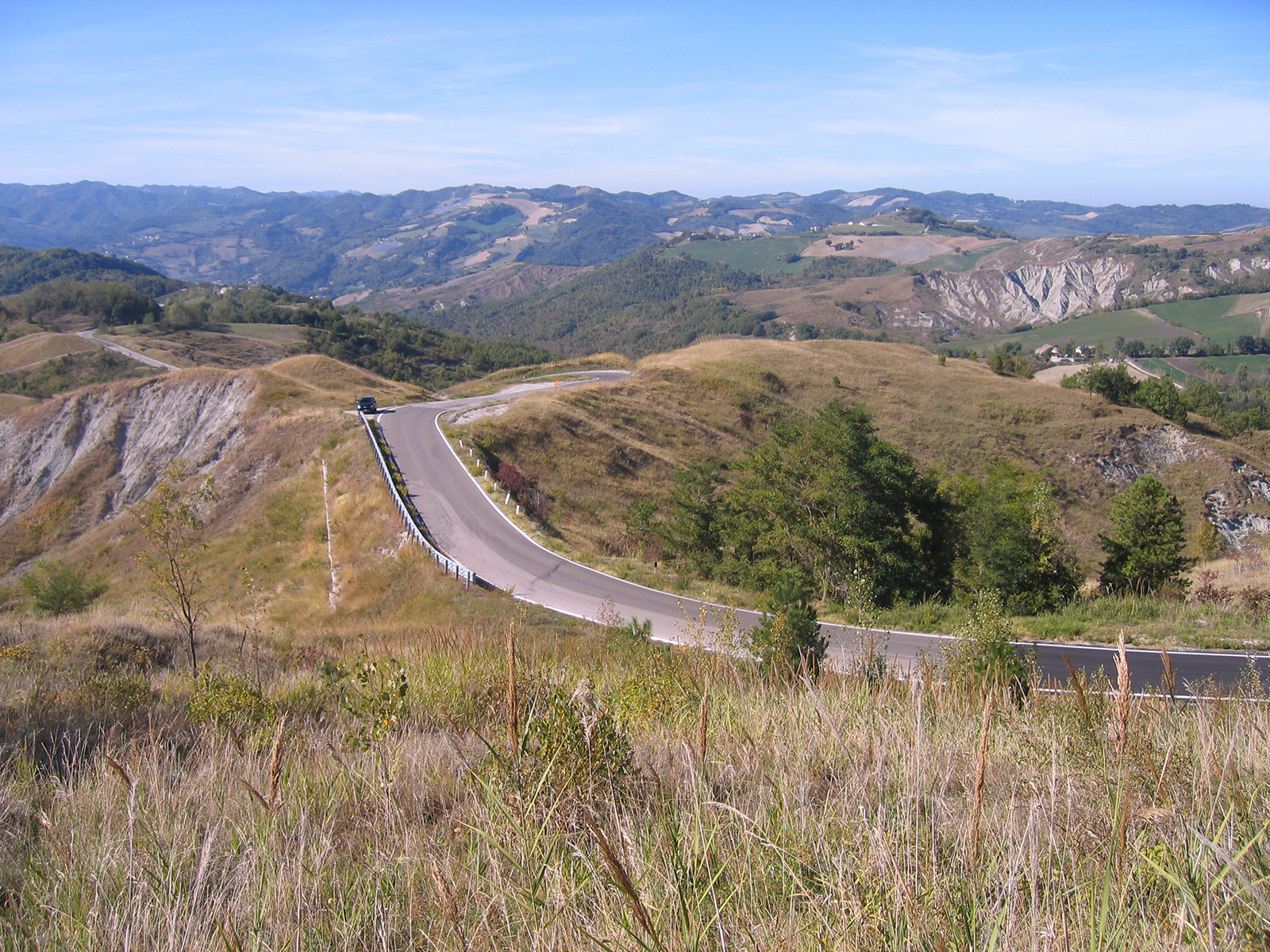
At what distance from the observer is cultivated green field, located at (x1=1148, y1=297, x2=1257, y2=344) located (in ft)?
513

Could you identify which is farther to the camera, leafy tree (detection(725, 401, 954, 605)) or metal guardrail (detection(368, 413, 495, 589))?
leafy tree (detection(725, 401, 954, 605))

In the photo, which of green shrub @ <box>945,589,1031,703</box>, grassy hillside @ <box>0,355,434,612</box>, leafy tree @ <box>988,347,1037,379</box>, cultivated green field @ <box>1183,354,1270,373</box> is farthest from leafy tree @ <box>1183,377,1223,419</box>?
cultivated green field @ <box>1183,354,1270,373</box>

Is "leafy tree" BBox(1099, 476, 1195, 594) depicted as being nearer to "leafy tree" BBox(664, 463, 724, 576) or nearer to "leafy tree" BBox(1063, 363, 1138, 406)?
"leafy tree" BBox(664, 463, 724, 576)

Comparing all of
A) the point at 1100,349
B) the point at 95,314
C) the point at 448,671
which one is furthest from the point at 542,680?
the point at 1100,349

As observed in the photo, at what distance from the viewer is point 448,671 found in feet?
17.0

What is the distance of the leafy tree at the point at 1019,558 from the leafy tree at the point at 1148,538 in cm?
175

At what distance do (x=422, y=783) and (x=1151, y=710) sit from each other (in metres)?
3.93

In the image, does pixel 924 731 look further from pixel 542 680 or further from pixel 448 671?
pixel 448 671

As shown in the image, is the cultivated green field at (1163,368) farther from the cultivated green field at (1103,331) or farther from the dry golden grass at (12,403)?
the dry golden grass at (12,403)

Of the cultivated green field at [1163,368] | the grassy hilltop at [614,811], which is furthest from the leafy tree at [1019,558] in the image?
the cultivated green field at [1163,368]

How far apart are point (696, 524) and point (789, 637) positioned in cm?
2017

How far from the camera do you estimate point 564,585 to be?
21.4 metres

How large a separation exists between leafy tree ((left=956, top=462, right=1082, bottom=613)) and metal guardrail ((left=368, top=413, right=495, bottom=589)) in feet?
46.7

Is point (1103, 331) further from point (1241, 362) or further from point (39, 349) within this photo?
point (39, 349)
